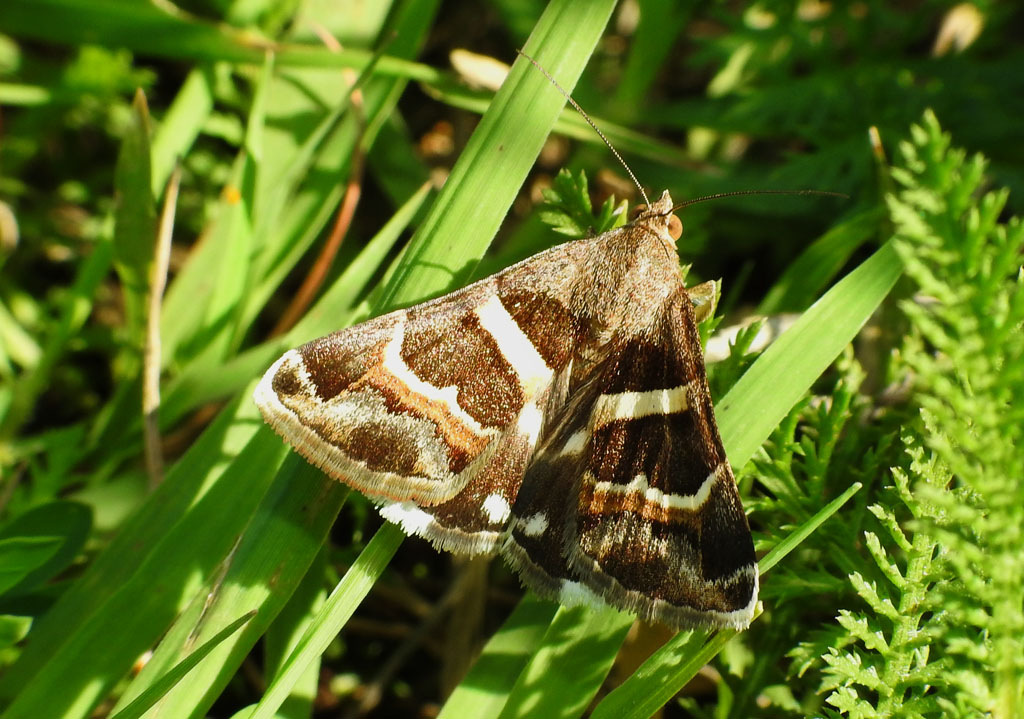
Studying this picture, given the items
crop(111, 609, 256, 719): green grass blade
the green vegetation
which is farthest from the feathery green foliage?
crop(111, 609, 256, 719): green grass blade

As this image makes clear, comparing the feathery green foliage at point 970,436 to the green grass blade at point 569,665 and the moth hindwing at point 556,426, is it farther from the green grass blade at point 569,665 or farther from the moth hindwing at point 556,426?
the green grass blade at point 569,665

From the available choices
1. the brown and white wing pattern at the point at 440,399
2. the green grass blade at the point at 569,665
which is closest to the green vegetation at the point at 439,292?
the green grass blade at the point at 569,665

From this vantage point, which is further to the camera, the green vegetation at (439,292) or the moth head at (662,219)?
the moth head at (662,219)

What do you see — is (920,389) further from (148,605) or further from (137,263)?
(137,263)

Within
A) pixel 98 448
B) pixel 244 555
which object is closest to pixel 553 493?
pixel 244 555

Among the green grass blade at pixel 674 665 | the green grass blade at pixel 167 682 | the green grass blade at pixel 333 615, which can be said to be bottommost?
the green grass blade at pixel 167 682

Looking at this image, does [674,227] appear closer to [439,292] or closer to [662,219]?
Result: [662,219]

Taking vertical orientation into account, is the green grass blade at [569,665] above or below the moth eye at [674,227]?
below

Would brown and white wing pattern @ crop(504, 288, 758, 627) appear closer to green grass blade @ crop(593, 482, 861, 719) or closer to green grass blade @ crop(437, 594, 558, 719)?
green grass blade @ crop(593, 482, 861, 719)
